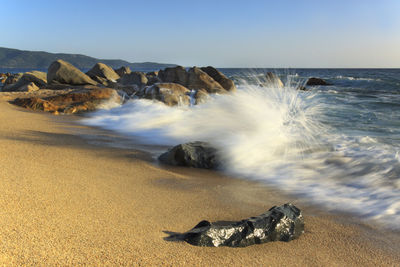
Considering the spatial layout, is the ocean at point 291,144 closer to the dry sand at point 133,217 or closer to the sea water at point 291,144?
the sea water at point 291,144

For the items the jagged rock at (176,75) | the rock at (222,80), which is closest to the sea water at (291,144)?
the jagged rock at (176,75)

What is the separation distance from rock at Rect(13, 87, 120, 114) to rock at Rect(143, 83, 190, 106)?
37.2 inches

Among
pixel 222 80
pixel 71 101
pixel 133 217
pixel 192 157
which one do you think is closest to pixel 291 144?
pixel 192 157

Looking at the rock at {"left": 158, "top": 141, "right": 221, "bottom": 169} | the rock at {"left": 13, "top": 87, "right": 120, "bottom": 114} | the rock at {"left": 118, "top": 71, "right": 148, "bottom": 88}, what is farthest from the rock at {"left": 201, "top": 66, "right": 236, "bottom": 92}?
the rock at {"left": 158, "top": 141, "right": 221, "bottom": 169}

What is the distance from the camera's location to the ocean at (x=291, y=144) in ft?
9.80

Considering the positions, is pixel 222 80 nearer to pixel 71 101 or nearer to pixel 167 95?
pixel 167 95

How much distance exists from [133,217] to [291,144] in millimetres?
3067

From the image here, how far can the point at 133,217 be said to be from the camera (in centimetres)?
198

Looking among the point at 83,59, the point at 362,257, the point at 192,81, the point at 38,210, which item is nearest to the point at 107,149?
the point at 38,210

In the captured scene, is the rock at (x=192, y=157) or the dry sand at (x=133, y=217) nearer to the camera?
the dry sand at (x=133, y=217)

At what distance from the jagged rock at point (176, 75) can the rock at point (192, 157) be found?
916 cm

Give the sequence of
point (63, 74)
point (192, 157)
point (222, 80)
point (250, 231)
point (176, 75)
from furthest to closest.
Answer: point (222, 80), point (176, 75), point (63, 74), point (192, 157), point (250, 231)

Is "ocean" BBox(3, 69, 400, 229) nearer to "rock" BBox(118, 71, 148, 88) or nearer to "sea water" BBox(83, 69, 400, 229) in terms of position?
"sea water" BBox(83, 69, 400, 229)

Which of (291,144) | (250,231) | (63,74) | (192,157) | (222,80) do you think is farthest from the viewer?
(222,80)
